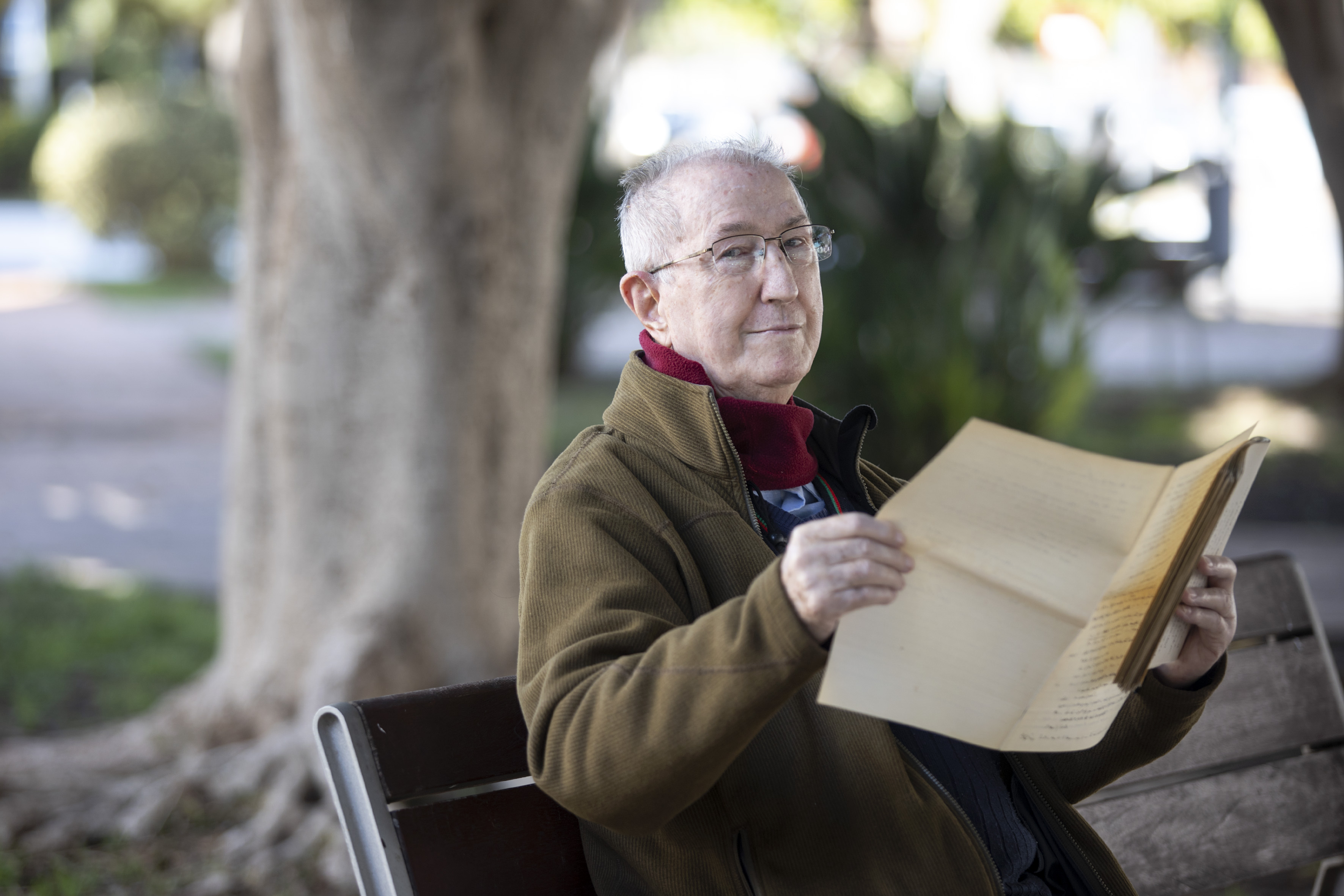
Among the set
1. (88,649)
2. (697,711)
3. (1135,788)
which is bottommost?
(88,649)

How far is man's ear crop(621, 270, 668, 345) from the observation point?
192cm

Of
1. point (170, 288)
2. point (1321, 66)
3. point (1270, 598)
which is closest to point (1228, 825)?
point (1270, 598)

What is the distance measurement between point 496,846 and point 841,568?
669mm

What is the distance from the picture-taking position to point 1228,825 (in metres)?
2.35

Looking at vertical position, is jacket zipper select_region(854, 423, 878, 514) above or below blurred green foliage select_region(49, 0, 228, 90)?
below

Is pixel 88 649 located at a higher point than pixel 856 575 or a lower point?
lower

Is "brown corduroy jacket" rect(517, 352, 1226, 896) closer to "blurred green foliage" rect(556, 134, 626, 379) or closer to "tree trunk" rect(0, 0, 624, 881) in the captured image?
"tree trunk" rect(0, 0, 624, 881)

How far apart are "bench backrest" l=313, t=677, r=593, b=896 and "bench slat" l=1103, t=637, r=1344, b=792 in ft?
3.42

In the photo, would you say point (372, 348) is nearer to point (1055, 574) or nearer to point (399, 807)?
point (399, 807)

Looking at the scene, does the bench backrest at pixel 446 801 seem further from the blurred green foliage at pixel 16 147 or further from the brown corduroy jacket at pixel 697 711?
the blurred green foliage at pixel 16 147

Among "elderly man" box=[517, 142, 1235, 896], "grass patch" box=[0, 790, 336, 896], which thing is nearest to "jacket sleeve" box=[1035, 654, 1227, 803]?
"elderly man" box=[517, 142, 1235, 896]

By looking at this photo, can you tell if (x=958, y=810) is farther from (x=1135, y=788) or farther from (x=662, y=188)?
(x=662, y=188)

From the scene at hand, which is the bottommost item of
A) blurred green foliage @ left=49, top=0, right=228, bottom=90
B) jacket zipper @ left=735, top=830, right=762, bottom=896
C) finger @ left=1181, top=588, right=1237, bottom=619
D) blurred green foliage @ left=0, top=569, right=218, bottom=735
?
blurred green foliage @ left=0, top=569, right=218, bottom=735

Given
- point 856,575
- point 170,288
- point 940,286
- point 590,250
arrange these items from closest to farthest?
1. point 856,575
2. point 940,286
3. point 590,250
4. point 170,288
